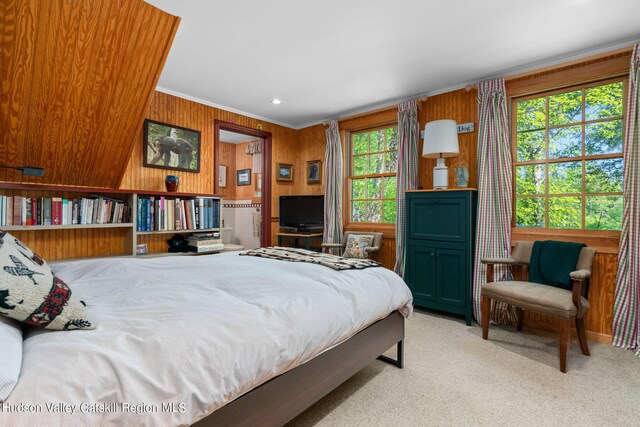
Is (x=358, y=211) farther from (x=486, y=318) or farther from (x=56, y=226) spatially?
(x=56, y=226)

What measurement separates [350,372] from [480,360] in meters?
1.22

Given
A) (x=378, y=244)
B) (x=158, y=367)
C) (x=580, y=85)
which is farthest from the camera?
(x=378, y=244)

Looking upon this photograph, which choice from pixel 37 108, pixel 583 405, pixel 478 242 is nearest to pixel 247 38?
pixel 37 108

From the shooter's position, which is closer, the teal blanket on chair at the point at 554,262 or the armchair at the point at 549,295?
the armchair at the point at 549,295

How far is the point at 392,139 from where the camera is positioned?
423cm

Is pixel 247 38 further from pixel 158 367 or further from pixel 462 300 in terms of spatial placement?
pixel 462 300

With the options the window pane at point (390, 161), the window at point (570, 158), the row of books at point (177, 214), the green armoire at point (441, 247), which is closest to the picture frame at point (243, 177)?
the row of books at point (177, 214)

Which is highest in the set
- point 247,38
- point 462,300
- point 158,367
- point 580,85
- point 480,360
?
point 247,38

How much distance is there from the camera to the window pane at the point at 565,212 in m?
2.93

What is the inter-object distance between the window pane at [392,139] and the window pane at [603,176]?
79.1 inches

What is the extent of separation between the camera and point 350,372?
1.68m

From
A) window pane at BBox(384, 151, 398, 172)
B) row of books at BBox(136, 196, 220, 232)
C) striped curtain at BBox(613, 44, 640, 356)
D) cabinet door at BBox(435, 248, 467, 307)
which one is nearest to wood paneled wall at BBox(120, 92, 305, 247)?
row of books at BBox(136, 196, 220, 232)

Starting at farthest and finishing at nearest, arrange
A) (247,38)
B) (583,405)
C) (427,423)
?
1. (247,38)
2. (583,405)
3. (427,423)

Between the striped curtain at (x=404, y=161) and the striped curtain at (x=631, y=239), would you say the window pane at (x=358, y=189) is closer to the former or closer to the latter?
the striped curtain at (x=404, y=161)
